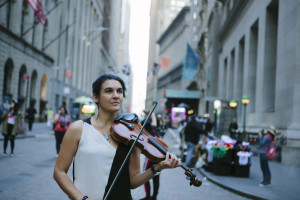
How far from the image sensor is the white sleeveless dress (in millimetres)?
2479

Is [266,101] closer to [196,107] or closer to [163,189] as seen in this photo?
[163,189]

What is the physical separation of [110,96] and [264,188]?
7.85 m

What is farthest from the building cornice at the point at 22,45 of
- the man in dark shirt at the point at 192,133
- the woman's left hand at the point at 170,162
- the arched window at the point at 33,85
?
the woman's left hand at the point at 170,162

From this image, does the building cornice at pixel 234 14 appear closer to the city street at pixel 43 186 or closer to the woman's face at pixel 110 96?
the city street at pixel 43 186

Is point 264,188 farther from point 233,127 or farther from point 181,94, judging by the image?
point 181,94

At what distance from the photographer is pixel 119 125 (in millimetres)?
2562

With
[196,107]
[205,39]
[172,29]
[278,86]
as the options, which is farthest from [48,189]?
[172,29]

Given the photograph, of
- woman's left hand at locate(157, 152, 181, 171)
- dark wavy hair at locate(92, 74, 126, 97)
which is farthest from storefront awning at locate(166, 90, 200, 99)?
woman's left hand at locate(157, 152, 181, 171)

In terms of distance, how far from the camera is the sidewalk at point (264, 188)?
27.9 feet

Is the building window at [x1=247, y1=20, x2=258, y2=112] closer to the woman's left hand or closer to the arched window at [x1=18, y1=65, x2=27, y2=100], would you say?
the arched window at [x1=18, y1=65, x2=27, y2=100]

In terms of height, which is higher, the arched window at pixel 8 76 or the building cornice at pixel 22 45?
the building cornice at pixel 22 45

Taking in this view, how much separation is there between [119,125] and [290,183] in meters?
9.11

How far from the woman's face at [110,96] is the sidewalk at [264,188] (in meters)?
6.46

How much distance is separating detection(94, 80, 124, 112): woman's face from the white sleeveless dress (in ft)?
0.79
